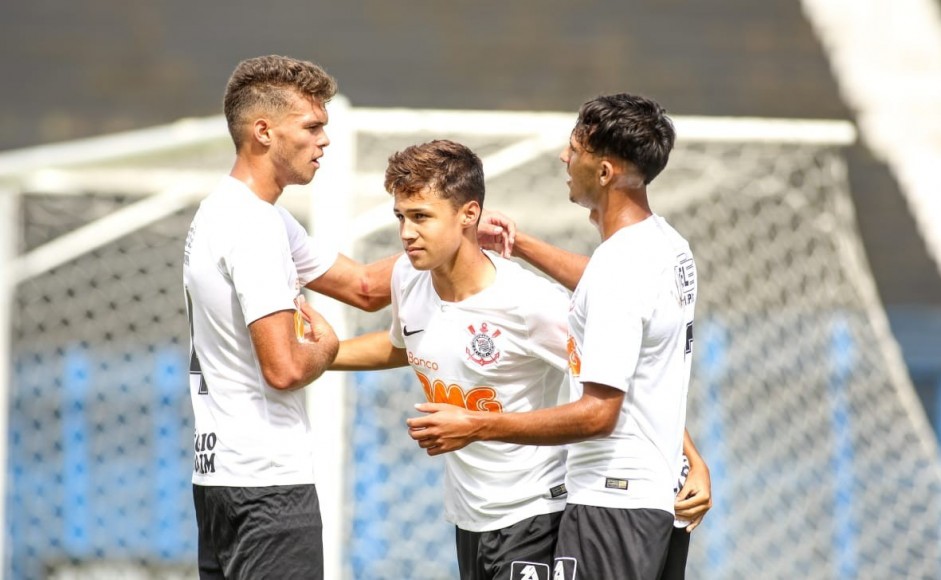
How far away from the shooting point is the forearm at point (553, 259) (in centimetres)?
319

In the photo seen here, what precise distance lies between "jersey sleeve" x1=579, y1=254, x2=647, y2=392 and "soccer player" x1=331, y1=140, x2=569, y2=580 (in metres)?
0.33

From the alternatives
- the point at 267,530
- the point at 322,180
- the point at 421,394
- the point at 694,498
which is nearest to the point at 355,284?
the point at 267,530

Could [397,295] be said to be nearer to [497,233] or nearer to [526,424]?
[497,233]

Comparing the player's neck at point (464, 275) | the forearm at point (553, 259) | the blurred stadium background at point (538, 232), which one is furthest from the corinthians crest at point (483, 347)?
the blurred stadium background at point (538, 232)

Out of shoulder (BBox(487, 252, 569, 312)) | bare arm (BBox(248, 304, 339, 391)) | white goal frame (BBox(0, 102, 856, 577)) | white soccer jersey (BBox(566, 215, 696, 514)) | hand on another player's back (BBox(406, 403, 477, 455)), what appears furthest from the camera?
white goal frame (BBox(0, 102, 856, 577))

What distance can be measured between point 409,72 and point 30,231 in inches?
86.3

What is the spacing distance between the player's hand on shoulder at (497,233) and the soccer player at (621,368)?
40cm

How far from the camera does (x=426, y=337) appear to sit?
301 cm

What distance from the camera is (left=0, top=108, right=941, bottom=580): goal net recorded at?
19.6ft

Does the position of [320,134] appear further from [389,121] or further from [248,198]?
[389,121]

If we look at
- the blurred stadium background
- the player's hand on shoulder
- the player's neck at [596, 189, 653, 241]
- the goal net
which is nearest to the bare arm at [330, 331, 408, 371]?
the player's hand on shoulder

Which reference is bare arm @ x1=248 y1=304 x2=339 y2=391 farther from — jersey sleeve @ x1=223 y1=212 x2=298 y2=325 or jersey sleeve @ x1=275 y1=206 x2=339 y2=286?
jersey sleeve @ x1=275 y1=206 x2=339 y2=286

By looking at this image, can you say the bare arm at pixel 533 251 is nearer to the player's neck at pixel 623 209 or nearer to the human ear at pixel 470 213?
the human ear at pixel 470 213

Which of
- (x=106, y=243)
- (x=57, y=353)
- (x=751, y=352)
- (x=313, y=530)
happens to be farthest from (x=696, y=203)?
(x=313, y=530)
